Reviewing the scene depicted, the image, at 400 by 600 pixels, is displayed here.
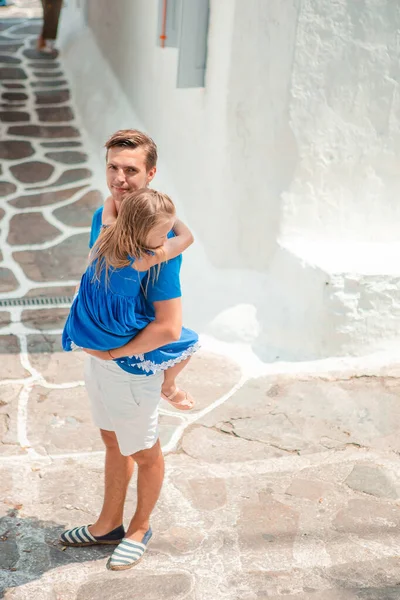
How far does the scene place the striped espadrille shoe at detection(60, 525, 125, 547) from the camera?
329cm

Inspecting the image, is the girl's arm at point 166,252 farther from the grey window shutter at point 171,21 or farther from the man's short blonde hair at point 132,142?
the grey window shutter at point 171,21

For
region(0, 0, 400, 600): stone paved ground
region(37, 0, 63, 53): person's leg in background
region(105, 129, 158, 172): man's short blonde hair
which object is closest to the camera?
region(105, 129, 158, 172): man's short blonde hair

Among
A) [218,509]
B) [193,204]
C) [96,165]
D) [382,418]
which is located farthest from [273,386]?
[96,165]

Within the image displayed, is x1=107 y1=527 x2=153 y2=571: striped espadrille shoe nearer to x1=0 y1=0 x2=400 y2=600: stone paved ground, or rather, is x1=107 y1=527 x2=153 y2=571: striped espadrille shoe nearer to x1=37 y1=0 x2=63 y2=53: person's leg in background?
x1=0 y1=0 x2=400 y2=600: stone paved ground

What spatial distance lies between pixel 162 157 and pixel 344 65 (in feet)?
7.41

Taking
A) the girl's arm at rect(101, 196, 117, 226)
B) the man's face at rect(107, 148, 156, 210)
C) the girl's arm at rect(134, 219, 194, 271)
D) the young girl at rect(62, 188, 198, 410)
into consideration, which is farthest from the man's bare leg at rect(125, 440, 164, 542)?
the man's face at rect(107, 148, 156, 210)

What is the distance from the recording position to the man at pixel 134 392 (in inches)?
109

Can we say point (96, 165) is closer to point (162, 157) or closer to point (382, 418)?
point (162, 157)

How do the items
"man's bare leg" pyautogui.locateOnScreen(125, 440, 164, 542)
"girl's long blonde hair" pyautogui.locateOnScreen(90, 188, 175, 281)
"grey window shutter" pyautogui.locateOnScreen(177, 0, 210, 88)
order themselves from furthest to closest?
1. "grey window shutter" pyautogui.locateOnScreen(177, 0, 210, 88)
2. "man's bare leg" pyautogui.locateOnScreen(125, 440, 164, 542)
3. "girl's long blonde hair" pyautogui.locateOnScreen(90, 188, 175, 281)

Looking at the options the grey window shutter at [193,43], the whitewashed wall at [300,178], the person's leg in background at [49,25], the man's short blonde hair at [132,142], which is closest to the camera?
the man's short blonde hair at [132,142]

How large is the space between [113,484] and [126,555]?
297 millimetres

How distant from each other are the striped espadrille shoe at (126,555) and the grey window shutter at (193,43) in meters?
3.40

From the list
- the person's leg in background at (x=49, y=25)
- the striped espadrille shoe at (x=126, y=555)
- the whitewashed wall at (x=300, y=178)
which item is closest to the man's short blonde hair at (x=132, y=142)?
the striped espadrille shoe at (x=126, y=555)

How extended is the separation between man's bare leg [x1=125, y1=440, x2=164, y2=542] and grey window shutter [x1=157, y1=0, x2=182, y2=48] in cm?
348
